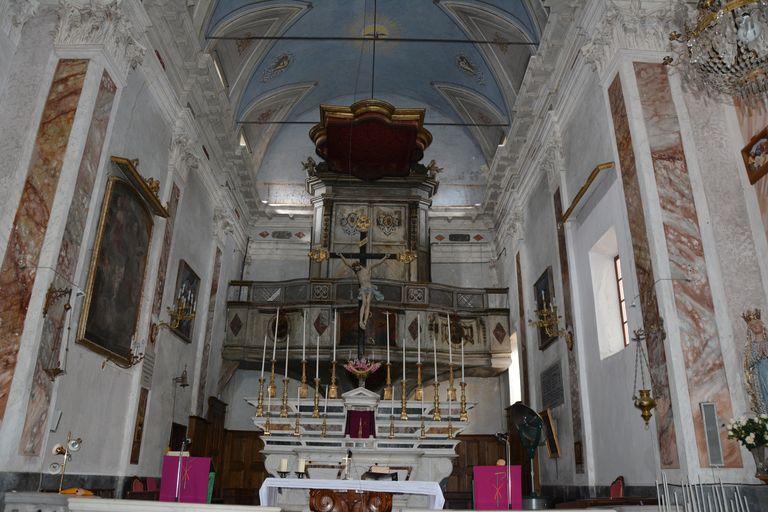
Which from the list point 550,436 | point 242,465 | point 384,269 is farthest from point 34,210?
point 242,465

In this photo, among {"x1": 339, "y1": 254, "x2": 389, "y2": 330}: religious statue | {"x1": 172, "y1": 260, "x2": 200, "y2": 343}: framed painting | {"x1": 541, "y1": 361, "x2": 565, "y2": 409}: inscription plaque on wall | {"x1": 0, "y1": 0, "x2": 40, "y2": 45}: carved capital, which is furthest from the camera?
{"x1": 339, "y1": 254, "x2": 389, "y2": 330}: religious statue

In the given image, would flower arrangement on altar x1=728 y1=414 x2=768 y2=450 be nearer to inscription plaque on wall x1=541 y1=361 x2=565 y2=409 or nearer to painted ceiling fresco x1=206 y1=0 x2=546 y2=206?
inscription plaque on wall x1=541 y1=361 x2=565 y2=409

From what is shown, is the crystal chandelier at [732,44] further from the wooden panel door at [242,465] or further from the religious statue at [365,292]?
the wooden panel door at [242,465]

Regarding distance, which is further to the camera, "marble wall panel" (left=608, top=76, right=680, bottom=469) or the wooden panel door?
the wooden panel door

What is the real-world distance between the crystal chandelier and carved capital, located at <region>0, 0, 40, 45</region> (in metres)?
8.16

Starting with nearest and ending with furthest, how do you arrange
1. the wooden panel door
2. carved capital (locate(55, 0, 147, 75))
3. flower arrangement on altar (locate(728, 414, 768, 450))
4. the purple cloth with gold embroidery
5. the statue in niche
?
flower arrangement on altar (locate(728, 414, 768, 450)) → the statue in niche → carved capital (locate(55, 0, 147, 75)) → the purple cloth with gold embroidery → the wooden panel door

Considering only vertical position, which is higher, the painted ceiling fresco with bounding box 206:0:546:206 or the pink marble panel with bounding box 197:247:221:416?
the painted ceiling fresco with bounding box 206:0:546:206

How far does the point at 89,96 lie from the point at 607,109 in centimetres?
688

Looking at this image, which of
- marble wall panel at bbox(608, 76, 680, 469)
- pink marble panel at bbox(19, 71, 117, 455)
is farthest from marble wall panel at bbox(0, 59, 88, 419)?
marble wall panel at bbox(608, 76, 680, 469)

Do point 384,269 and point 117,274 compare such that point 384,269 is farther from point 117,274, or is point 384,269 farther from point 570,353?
point 117,274

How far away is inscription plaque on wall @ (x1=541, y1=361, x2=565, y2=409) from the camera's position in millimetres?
10784

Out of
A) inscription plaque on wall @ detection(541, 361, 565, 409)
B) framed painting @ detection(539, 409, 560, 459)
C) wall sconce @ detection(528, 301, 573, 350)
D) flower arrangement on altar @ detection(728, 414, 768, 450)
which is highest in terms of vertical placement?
wall sconce @ detection(528, 301, 573, 350)

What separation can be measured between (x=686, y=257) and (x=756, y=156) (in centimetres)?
160

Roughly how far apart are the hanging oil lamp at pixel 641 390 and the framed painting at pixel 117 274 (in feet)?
22.0
